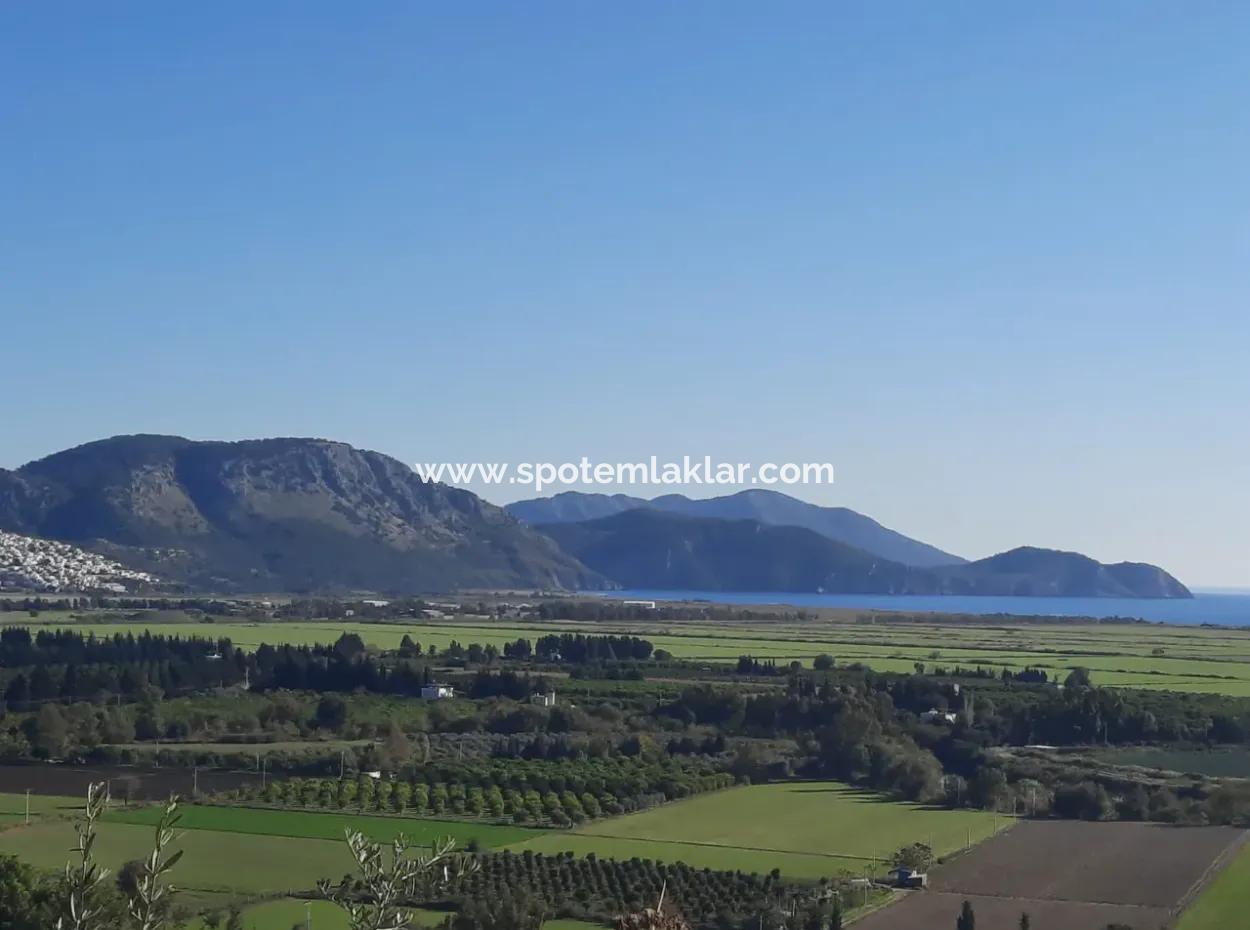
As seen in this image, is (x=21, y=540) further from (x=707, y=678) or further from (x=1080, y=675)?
(x=1080, y=675)

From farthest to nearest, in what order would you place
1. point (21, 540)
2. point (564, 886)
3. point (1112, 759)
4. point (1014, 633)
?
point (21, 540), point (1014, 633), point (1112, 759), point (564, 886)

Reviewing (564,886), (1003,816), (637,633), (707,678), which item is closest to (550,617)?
(637,633)

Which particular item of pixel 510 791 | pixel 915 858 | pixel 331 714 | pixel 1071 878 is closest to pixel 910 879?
pixel 915 858

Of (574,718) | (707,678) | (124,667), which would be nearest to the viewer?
(574,718)

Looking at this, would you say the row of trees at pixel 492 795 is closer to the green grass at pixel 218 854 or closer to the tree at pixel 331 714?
the green grass at pixel 218 854

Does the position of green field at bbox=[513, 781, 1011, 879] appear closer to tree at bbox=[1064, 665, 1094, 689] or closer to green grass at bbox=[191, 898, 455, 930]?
green grass at bbox=[191, 898, 455, 930]

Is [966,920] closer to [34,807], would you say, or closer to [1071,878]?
[1071,878]

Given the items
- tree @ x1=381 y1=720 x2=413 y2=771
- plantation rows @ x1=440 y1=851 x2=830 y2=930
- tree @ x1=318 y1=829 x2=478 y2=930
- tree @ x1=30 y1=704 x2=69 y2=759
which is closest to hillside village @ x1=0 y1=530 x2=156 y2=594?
tree @ x1=30 y1=704 x2=69 y2=759

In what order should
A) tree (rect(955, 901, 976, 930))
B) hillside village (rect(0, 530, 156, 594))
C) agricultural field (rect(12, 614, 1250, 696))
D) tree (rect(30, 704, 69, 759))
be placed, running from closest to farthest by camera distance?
tree (rect(955, 901, 976, 930))
tree (rect(30, 704, 69, 759))
agricultural field (rect(12, 614, 1250, 696))
hillside village (rect(0, 530, 156, 594))
